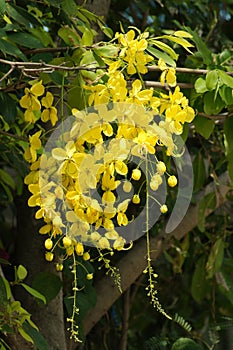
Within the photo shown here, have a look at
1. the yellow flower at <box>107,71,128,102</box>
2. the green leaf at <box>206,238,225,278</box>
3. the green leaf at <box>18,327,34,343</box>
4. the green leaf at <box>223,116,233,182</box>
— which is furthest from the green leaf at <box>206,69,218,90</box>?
the green leaf at <box>206,238,225,278</box>

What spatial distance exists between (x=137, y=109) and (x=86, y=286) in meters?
0.62

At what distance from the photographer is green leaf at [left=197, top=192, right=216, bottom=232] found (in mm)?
1560

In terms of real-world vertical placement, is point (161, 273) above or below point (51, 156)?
below

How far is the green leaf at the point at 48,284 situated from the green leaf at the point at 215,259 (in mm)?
431

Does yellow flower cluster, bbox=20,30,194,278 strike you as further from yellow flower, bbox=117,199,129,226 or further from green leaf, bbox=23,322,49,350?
green leaf, bbox=23,322,49,350

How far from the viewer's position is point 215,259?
1.62 metres

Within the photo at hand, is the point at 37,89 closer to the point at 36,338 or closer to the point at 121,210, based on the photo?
the point at 121,210

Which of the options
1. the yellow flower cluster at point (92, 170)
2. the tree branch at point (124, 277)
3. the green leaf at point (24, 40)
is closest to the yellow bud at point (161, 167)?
the yellow flower cluster at point (92, 170)

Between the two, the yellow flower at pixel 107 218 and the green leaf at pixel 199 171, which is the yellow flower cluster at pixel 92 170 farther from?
the green leaf at pixel 199 171

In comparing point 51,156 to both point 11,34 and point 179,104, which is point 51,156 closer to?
point 179,104

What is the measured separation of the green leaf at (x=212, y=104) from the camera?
1.08 metres

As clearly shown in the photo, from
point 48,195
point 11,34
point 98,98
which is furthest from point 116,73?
point 11,34

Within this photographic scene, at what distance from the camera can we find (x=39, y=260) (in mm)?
1371

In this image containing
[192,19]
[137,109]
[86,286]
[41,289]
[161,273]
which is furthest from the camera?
[161,273]
